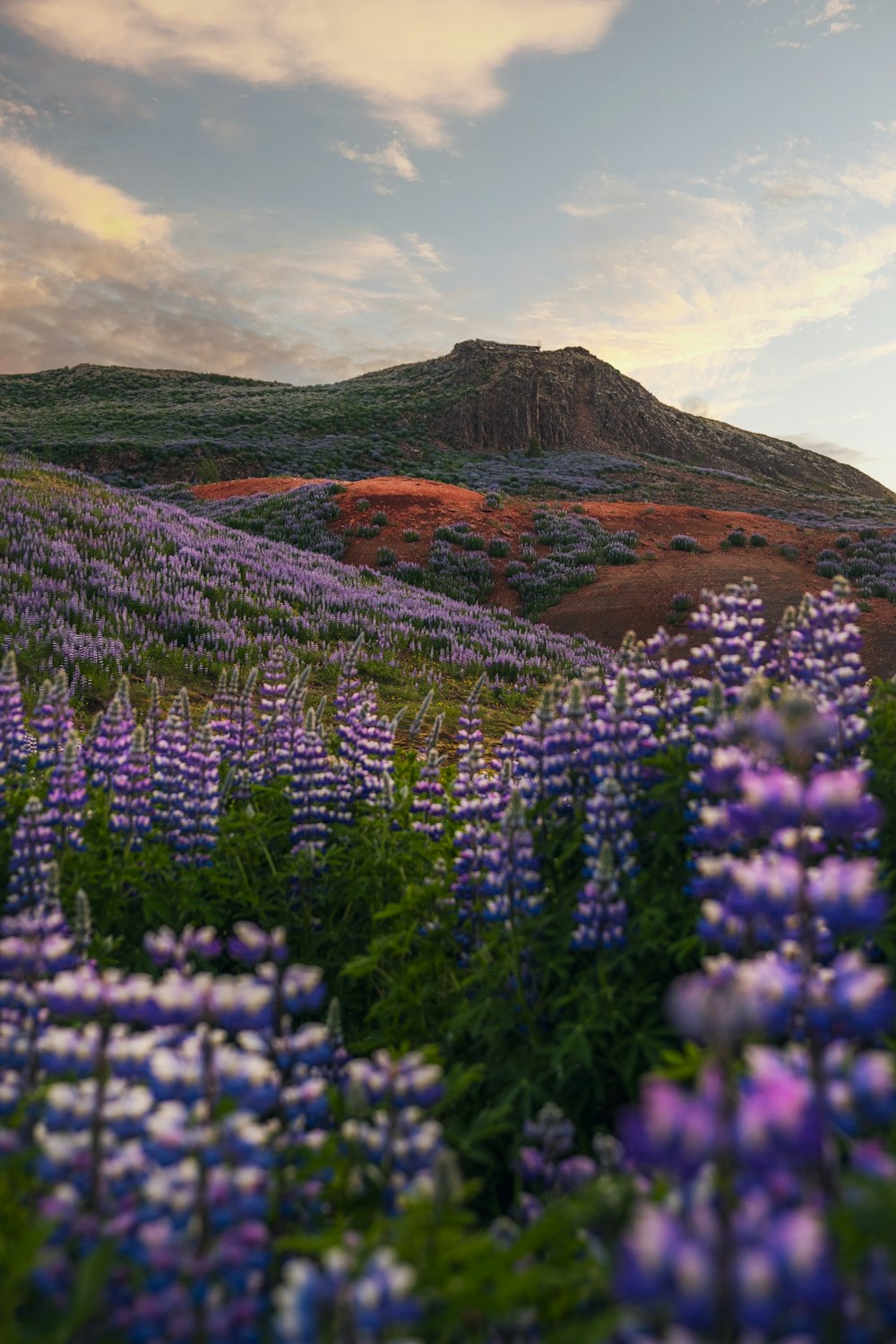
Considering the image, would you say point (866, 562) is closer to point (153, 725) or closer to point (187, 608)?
point (187, 608)

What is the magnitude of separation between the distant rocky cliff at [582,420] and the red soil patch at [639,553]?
32.5 m

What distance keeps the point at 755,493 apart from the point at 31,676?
162 feet

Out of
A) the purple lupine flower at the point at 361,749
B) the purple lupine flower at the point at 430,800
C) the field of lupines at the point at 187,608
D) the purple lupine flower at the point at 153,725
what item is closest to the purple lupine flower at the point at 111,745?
the purple lupine flower at the point at 153,725

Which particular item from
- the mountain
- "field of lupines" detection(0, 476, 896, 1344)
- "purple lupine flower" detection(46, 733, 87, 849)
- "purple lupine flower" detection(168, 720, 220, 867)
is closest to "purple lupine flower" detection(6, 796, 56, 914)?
"field of lupines" detection(0, 476, 896, 1344)

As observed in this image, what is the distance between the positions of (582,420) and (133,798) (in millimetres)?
72683

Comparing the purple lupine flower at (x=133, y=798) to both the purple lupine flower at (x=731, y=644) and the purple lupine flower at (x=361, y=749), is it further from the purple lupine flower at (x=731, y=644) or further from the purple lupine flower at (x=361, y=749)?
the purple lupine flower at (x=731, y=644)

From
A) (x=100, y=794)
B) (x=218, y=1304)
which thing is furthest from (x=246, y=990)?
(x=100, y=794)

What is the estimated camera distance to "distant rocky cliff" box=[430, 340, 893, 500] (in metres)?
65.2

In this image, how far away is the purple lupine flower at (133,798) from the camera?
4.02 meters

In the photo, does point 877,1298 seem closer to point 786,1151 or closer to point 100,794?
point 786,1151

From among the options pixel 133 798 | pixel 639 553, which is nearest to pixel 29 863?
pixel 133 798

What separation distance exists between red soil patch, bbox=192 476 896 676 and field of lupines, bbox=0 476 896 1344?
14565 mm

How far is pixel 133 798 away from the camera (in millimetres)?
4176

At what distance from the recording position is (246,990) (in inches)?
63.2
